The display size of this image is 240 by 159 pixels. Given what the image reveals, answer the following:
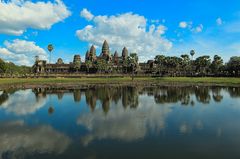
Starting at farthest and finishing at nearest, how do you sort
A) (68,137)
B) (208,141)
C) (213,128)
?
(213,128) → (68,137) → (208,141)

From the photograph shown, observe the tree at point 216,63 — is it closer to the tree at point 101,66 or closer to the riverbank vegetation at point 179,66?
the riverbank vegetation at point 179,66

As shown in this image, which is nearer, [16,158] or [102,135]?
[16,158]

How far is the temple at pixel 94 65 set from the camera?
134 metres

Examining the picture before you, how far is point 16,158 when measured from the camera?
13.4 m

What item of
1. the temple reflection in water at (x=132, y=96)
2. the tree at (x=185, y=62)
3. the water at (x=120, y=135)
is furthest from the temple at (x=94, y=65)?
the water at (x=120, y=135)

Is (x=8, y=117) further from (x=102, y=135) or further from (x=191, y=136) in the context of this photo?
(x=191, y=136)

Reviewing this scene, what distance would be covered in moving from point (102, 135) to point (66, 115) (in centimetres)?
936

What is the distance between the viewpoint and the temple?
134 metres

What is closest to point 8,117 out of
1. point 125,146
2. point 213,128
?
point 125,146

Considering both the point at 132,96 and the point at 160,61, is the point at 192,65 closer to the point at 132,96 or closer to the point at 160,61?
the point at 160,61

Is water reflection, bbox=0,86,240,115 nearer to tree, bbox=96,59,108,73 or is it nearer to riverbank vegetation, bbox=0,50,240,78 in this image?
riverbank vegetation, bbox=0,50,240,78

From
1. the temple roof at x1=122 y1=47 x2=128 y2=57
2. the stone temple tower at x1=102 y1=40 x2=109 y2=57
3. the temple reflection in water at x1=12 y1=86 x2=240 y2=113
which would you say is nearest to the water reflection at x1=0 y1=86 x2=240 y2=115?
the temple reflection in water at x1=12 y1=86 x2=240 y2=113

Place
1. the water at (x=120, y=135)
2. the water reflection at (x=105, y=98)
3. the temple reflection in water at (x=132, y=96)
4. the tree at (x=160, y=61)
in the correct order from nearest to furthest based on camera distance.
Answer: the water at (x=120, y=135) < the water reflection at (x=105, y=98) < the temple reflection in water at (x=132, y=96) < the tree at (x=160, y=61)

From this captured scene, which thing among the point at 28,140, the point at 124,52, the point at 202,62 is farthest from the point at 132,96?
the point at 124,52
